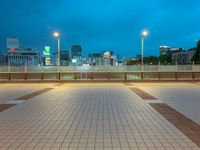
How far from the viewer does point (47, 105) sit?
37.7ft

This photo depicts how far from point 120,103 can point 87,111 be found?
2.37m

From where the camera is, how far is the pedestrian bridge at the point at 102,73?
1093 inches

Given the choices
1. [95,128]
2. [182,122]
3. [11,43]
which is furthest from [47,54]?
[95,128]

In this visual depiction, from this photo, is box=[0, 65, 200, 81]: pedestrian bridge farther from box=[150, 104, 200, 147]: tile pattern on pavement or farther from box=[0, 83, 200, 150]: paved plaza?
box=[150, 104, 200, 147]: tile pattern on pavement

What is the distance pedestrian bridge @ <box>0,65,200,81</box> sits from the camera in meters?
27.8

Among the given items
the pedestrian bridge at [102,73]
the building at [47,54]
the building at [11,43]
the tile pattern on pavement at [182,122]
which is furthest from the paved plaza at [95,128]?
the building at [47,54]

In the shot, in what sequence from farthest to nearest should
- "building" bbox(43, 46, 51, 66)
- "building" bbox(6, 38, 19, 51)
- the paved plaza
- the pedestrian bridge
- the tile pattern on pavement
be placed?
"building" bbox(43, 46, 51, 66)
"building" bbox(6, 38, 19, 51)
the pedestrian bridge
the tile pattern on pavement
the paved plaza

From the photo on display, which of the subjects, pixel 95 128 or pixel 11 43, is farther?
pixel 11 43

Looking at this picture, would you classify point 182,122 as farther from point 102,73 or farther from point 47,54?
point 47,54

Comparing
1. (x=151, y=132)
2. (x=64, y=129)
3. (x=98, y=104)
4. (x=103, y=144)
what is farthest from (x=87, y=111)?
(x=103, y=144)

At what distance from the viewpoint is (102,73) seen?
92.8 feet

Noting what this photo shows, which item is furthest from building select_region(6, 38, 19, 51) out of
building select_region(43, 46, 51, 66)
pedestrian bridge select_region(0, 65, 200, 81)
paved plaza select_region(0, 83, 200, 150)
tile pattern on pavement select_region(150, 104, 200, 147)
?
tile pattern on pavement select_region(150, 104, 200, 147)

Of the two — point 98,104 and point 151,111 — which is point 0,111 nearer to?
point 98,104

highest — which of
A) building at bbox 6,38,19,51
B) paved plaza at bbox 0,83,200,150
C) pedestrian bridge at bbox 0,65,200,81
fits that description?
building at bbox 6,38,19,51
